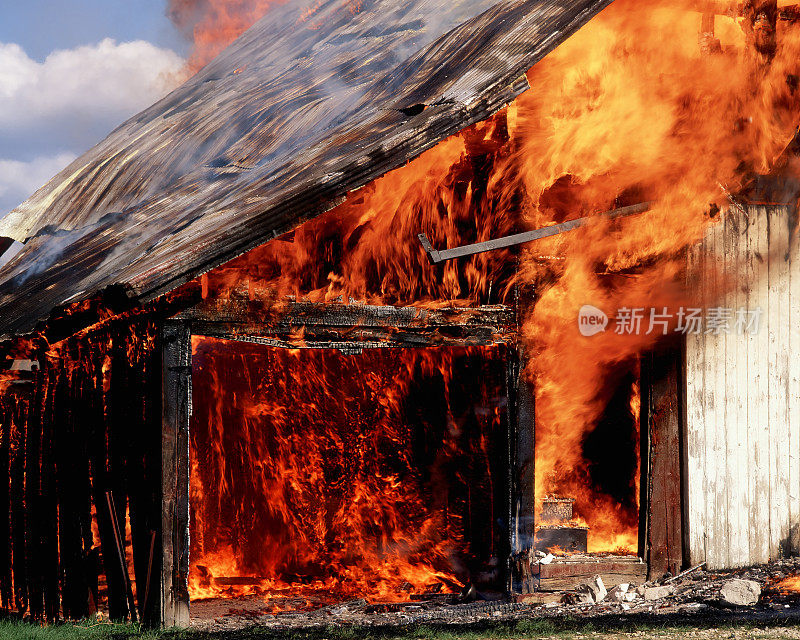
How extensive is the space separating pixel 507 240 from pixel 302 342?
238 centimetres

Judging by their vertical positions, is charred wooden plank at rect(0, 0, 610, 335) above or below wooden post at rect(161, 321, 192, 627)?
above

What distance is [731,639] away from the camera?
6.82 m

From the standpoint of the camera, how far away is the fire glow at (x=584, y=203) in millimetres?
8117

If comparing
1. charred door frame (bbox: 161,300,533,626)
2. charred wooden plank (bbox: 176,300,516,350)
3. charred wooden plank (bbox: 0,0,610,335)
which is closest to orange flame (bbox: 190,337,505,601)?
charred door frame (bbox: 161,300,533,626)

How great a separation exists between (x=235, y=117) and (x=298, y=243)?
5.12 meters

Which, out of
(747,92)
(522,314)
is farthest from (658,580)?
(747,92)

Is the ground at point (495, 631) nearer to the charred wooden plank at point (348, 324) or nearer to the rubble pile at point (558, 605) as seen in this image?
the rubble pile at point (558, 605)

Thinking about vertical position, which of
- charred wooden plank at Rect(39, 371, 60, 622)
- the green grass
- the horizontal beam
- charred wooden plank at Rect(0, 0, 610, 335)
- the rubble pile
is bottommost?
the rubble pile

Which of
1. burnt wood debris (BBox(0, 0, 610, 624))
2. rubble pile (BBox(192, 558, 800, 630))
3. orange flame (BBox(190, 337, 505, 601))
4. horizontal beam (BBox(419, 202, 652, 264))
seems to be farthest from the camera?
orange flame (BBox(190, 337, 505, 601))

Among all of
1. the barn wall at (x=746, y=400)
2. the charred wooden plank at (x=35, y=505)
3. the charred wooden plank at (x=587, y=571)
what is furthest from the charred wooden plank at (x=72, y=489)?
the barn wall at (x=746, y=400)

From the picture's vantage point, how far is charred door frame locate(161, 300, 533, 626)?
280 inches

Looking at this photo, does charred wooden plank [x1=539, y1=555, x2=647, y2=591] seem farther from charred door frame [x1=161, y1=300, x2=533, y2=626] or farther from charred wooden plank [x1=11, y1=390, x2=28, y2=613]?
charred wooden plank [x1=11, y1=390, x2=28, y2=613]

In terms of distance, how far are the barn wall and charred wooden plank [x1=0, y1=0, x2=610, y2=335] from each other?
11.7ft

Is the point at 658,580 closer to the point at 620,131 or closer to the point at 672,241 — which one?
the point at 672,241
